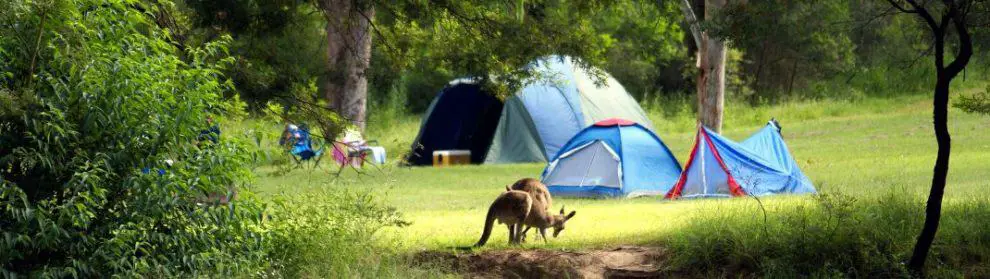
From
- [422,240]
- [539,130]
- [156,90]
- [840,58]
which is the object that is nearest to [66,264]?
[156,90]

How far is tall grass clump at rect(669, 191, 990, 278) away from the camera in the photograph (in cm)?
1005

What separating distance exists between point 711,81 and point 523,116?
18.2 feet

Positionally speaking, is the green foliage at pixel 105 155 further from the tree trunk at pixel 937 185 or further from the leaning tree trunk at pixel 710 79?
the leaning tree trunk at pixel 710 79

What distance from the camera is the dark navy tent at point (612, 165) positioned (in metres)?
16.6

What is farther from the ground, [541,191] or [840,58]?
[840,58]

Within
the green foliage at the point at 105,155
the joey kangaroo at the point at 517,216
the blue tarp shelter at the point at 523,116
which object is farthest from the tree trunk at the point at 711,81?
the green foliage at the point at 105,155

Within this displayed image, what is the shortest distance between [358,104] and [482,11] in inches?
352

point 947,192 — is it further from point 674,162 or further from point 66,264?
point 66,264

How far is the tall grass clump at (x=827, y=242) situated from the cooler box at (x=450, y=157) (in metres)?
14.1

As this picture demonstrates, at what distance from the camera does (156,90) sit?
9.55 meters

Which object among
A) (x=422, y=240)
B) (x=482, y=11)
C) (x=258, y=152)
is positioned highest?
(x=482, y=11)

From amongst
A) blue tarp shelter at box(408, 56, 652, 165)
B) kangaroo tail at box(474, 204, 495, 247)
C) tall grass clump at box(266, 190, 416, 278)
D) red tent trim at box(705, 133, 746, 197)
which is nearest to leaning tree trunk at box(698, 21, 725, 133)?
blue tarp shelter at box(408, 56, 652, 165)

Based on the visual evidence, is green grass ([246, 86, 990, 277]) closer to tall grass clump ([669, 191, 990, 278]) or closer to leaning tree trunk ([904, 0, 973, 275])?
tall grass clump ([669, 191, 990, 278])

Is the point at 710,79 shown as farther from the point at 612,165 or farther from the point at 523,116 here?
the point at 523,116
